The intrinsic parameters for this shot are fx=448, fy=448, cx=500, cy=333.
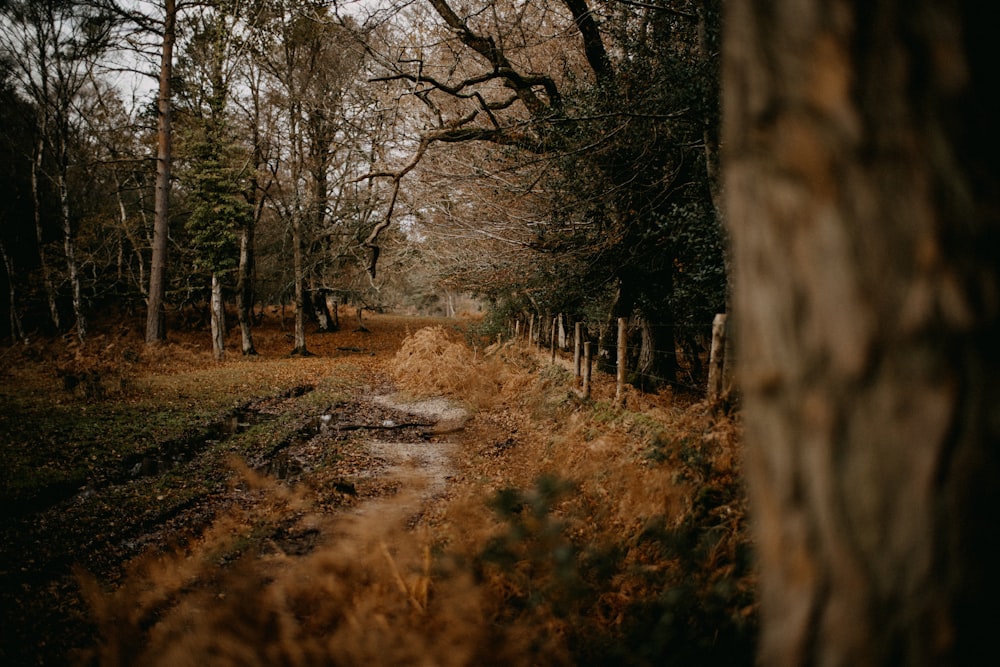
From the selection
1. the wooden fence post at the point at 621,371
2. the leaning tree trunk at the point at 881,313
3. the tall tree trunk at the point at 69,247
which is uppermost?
the tall tree trunk at the point at 69,247

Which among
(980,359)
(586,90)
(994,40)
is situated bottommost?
(980,359)

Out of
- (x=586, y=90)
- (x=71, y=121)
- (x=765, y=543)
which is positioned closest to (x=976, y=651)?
(x=765, y=543)

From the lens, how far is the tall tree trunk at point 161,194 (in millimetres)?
13883

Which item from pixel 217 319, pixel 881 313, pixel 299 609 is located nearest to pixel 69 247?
pixel 217 319

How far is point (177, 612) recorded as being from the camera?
3.21 metres

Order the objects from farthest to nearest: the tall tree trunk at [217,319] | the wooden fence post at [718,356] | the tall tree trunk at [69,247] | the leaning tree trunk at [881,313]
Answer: the tall tree trunk at [217,319], the tall tree trunk at [69,247], the wooden fence post at [718,356], the leaning tree trunk at [881,313]

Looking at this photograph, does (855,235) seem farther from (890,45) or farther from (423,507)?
(423,507)

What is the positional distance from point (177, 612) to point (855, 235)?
14.4 ft

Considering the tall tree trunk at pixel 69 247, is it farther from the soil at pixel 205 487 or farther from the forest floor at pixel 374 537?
the forest floor at pixel 374 537

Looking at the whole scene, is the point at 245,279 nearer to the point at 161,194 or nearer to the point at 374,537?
the point at 161,194

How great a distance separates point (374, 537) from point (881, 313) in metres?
3.95

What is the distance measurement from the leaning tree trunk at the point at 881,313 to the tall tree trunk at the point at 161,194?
1814 centimetres

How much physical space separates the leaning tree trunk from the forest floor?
2.03 meters

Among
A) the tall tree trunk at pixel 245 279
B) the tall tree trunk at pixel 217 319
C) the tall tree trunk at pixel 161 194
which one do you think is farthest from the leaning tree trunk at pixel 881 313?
the tall tree trunk at pixel 245 279
